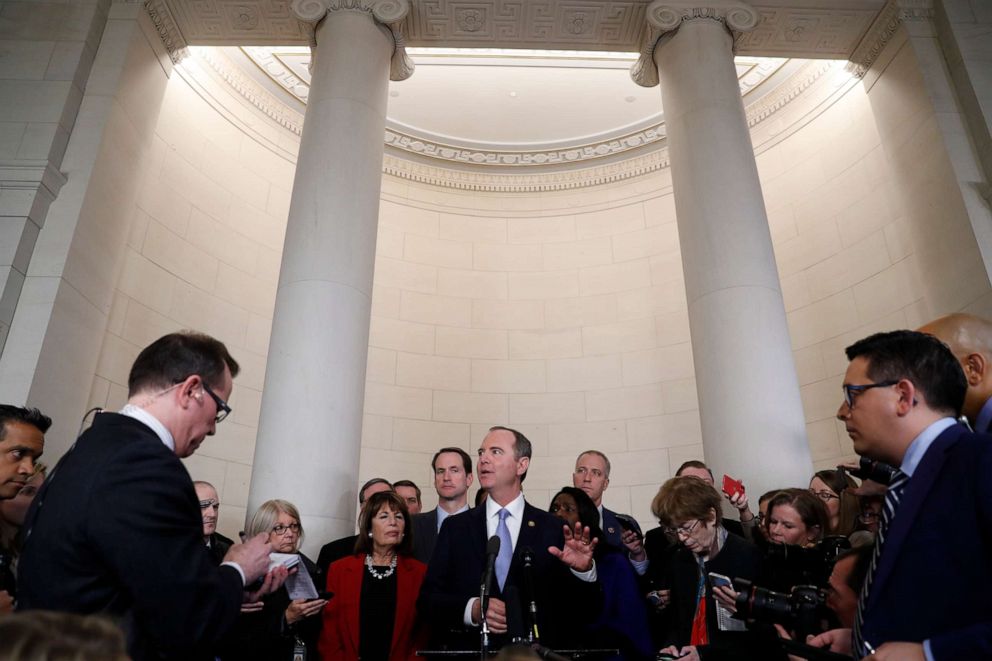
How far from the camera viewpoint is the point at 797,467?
5.88 metres

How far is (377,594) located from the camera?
4117 millimetres

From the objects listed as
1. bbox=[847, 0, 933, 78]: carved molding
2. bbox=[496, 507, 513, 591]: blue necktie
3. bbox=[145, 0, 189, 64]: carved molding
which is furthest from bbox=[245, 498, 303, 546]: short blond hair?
bbox=[847, 0, 933, 78]: carved molding

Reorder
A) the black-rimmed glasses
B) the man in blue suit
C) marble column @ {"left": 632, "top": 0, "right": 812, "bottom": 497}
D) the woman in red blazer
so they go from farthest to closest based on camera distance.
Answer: marble column @ {"left": 632, "top": 0, "right": 812, "bottom": 497}
the man in blue suit
the black-rimmed glasses
the woman in red blazer

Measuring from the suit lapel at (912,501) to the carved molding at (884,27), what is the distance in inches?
308

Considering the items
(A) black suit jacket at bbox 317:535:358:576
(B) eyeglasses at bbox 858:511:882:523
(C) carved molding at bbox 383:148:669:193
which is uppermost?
(C) carved molding at bbox 383:148:669:193

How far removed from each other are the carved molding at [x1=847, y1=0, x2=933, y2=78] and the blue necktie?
7.68m

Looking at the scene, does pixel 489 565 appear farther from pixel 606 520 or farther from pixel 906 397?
pixel 606 520

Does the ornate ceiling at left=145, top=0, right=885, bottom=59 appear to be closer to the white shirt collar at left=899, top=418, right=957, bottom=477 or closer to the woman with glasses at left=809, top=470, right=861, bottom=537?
the woman with glasses at left=809, top=470, right=861, bottom=537

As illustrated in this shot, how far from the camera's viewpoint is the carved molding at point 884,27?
320 inches

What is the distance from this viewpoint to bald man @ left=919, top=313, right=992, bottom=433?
109 inches

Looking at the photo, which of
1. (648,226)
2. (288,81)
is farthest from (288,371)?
(648,226)

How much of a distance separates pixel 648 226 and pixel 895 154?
4088 mm

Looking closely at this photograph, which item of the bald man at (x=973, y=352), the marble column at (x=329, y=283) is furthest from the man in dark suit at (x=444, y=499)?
the bald man at (x=973, y=352)

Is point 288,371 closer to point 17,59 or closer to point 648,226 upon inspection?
point 17,59
